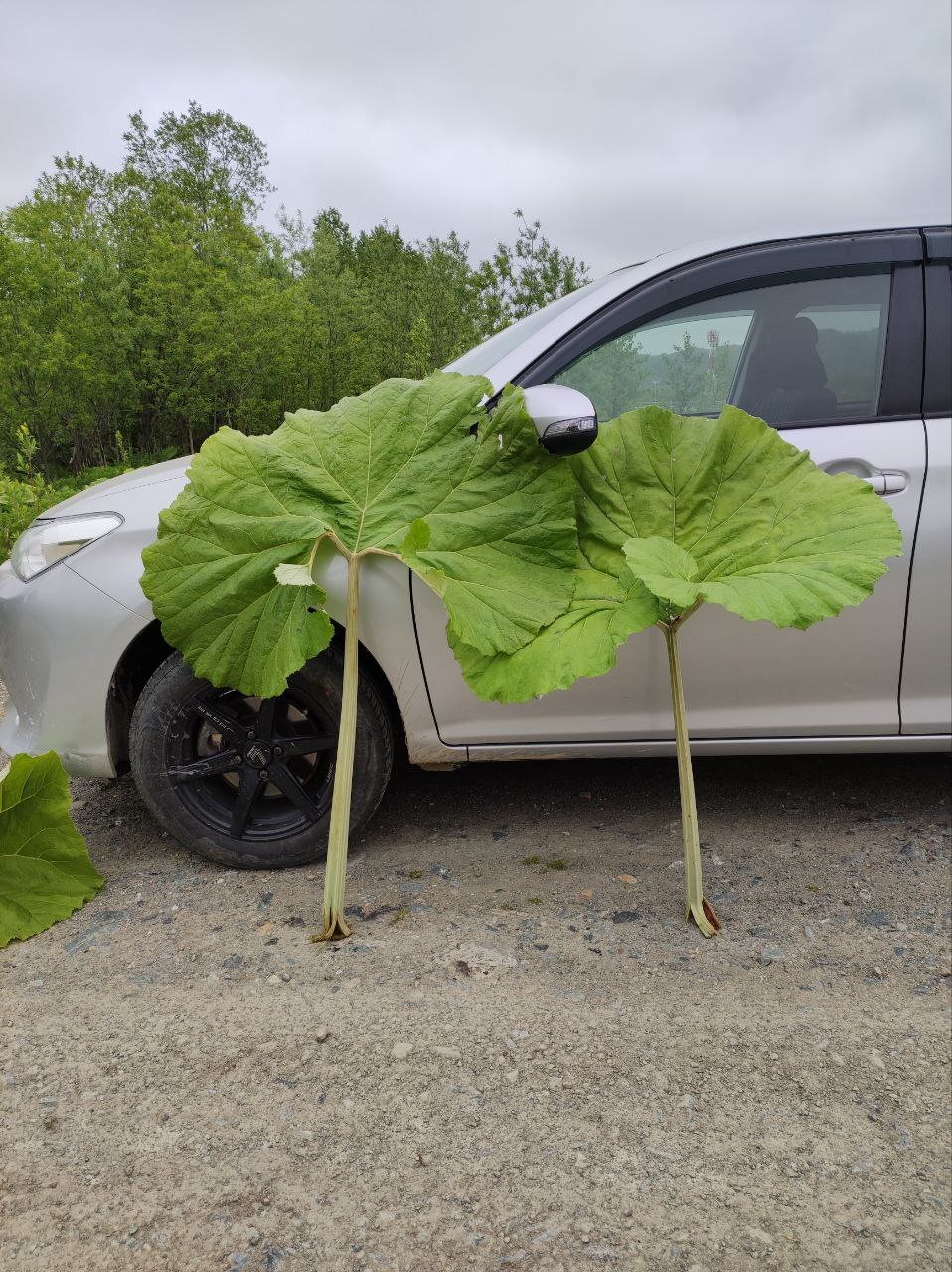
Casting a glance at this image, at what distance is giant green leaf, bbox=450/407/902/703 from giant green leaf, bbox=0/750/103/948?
47.2 inches

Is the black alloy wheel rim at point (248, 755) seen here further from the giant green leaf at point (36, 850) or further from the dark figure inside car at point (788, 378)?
the dark figure inside car at point (788, 378)

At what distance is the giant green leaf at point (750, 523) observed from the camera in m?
2.04

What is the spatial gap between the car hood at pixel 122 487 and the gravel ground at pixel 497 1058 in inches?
42.8

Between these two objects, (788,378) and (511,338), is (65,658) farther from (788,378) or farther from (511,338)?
(788,378)

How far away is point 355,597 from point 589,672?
2.03 feet

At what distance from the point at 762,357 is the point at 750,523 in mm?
686

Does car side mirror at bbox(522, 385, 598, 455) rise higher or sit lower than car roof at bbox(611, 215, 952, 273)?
lower

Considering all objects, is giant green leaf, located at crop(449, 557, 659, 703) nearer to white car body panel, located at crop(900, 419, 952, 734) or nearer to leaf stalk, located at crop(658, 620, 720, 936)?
leaf stalk, located at crop(658, 620, 720, 936)

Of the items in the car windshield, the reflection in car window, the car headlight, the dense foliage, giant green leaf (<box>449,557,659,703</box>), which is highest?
the dense foliage

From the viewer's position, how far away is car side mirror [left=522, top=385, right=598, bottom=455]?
2.12m

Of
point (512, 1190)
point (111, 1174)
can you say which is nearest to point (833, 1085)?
point (512, 1190)

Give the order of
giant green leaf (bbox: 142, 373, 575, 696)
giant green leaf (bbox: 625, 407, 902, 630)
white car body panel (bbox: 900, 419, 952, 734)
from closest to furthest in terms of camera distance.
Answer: giant green leaf (bbox: 625, 407, 902, 630) → giant green leaf (bbox: 142, 373, 575, 696) → white car body panel (bbox: 900, 419, 952, 734)

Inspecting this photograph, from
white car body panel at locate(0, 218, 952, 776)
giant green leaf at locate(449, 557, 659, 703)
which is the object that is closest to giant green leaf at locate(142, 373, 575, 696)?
giant green leaf at locate(449, 557, 659, 703)

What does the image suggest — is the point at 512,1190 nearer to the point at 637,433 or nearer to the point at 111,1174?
the point at 111,1174
